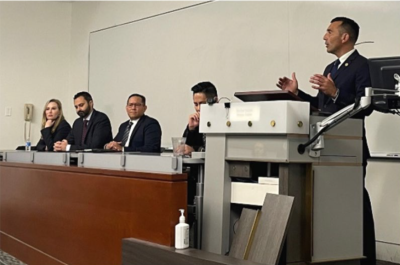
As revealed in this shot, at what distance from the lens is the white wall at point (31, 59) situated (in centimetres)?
714

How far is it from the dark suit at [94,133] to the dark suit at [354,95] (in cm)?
185

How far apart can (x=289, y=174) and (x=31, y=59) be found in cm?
597

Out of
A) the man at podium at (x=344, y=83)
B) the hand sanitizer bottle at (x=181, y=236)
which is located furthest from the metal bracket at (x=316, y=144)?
the hand sanitizer bottle at (x=181, y=236)

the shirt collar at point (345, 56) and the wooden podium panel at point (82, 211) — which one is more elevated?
the shirt collar at point (345, 56)

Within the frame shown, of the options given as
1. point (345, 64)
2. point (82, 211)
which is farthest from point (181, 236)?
point (345, 64)

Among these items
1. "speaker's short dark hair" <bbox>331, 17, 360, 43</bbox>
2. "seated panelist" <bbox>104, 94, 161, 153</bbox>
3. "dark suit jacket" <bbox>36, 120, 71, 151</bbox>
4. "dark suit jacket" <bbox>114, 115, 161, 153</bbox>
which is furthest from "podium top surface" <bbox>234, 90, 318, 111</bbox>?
"dark suit jacket" <bbox>36, 120, 71, 151</bbox>

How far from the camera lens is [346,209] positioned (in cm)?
241

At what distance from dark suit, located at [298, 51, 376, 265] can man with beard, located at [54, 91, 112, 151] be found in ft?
6.12

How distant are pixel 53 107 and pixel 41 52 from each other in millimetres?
3105

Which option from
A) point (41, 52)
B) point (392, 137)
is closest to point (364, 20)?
point (392, 137)

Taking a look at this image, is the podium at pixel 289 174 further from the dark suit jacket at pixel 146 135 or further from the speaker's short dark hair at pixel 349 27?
the dark suit jacket at pixel 146 135

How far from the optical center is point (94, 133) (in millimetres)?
4234

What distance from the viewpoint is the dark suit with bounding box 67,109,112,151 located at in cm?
417

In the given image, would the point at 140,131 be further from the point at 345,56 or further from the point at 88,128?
the point at 345,56
